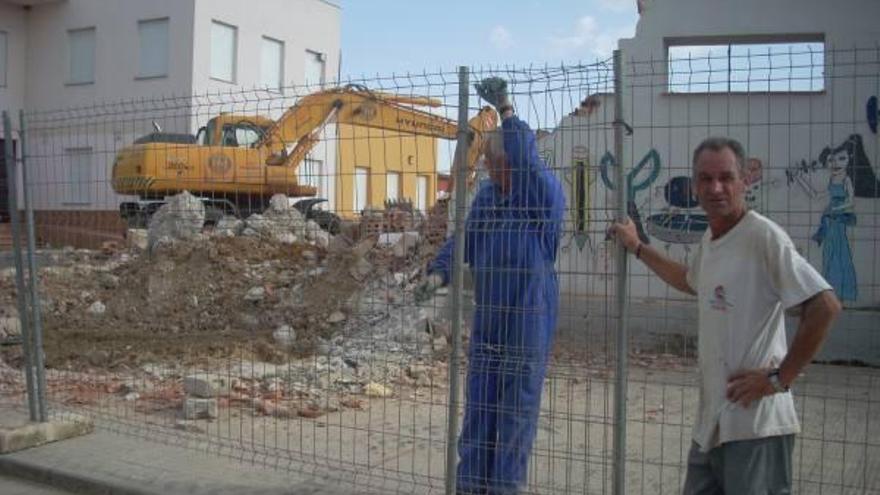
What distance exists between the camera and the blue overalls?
446cm

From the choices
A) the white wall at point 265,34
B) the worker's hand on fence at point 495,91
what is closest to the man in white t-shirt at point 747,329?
the worker's hand on fence at point 495,91

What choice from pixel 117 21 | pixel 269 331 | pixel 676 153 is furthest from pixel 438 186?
pixel 117 21

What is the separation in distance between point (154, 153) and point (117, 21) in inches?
650

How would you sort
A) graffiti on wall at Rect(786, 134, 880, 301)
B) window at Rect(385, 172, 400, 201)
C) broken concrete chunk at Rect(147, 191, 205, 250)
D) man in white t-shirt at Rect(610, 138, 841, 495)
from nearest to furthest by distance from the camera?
man in white t-shirt at Rect(610, 138, 841, 495) → graffiti on wall at Rect(786, 134, 880, 301) → window at Rect(385, 172, 400, 201) → broken concrete chunk at Rect(147, 191, 205, 250)

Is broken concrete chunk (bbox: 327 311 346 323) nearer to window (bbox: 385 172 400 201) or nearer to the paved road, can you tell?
the paved road

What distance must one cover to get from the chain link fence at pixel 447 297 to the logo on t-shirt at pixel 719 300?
31.7 inches

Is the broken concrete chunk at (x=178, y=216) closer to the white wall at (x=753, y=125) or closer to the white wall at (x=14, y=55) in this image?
the white wall at (x=753, y=125)

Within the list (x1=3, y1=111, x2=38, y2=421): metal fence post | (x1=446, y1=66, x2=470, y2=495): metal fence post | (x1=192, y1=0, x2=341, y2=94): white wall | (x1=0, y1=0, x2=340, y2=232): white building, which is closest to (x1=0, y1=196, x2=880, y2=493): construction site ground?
(x1=446, y1=66, x2=470, y2=495): metal fence post

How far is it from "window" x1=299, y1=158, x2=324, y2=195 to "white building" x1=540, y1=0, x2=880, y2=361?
4.70 ft

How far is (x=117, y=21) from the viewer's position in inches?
1063

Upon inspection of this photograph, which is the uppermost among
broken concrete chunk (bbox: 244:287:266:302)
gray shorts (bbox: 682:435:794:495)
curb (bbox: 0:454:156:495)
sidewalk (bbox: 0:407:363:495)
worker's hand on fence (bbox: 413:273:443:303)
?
worker's hand on fence (bbox: 413:273:443:303)

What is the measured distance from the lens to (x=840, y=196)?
5691 mm

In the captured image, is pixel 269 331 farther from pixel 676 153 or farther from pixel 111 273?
pixel 676 153

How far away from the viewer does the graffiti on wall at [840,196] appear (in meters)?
4.48
